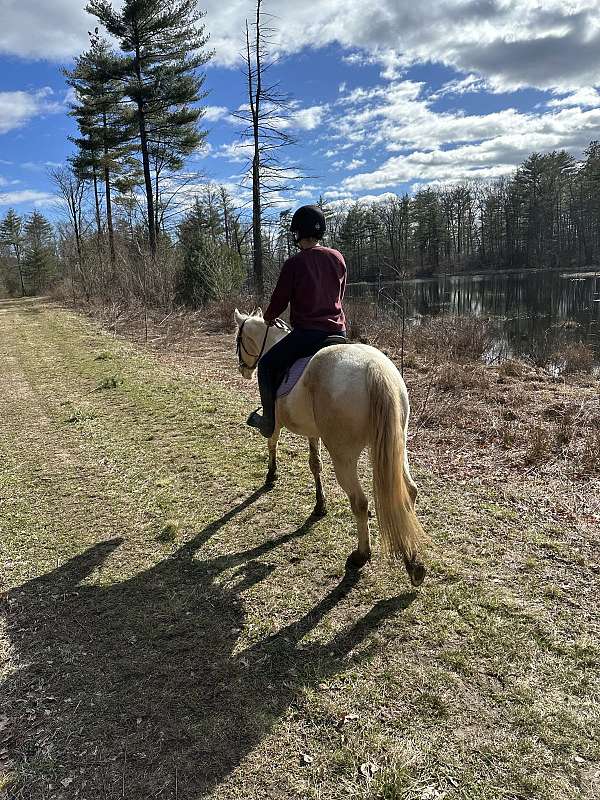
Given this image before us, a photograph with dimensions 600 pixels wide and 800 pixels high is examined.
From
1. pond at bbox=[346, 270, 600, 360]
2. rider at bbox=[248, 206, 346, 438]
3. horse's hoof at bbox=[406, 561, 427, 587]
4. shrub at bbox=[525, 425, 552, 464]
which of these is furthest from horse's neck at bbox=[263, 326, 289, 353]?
pond at bbox=[346, 270, 600, 360]

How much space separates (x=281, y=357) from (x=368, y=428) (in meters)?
1.14

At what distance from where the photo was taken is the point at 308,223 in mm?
3908

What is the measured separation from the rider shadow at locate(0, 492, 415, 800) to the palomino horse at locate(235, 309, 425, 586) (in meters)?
0.50

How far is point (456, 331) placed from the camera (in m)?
13.9

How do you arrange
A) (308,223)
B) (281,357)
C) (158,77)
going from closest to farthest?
1. (308,223)
2. (281,357)
3. (158,77)

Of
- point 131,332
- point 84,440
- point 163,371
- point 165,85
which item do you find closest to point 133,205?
point 165,85

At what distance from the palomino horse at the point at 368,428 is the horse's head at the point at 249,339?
1.34m

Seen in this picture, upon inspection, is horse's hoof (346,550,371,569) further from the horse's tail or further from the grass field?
the horse's tail

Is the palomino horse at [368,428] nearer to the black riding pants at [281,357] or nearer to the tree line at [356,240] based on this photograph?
the black riding pants at [281,357]

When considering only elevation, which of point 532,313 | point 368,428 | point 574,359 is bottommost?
point 574,359

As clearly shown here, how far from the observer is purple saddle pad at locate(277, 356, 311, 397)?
395 cm

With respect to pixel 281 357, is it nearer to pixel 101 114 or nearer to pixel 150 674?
pixel 150 674

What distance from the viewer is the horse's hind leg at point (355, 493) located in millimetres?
3539

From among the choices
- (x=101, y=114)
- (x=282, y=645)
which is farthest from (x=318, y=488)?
(x=101, y=114)
